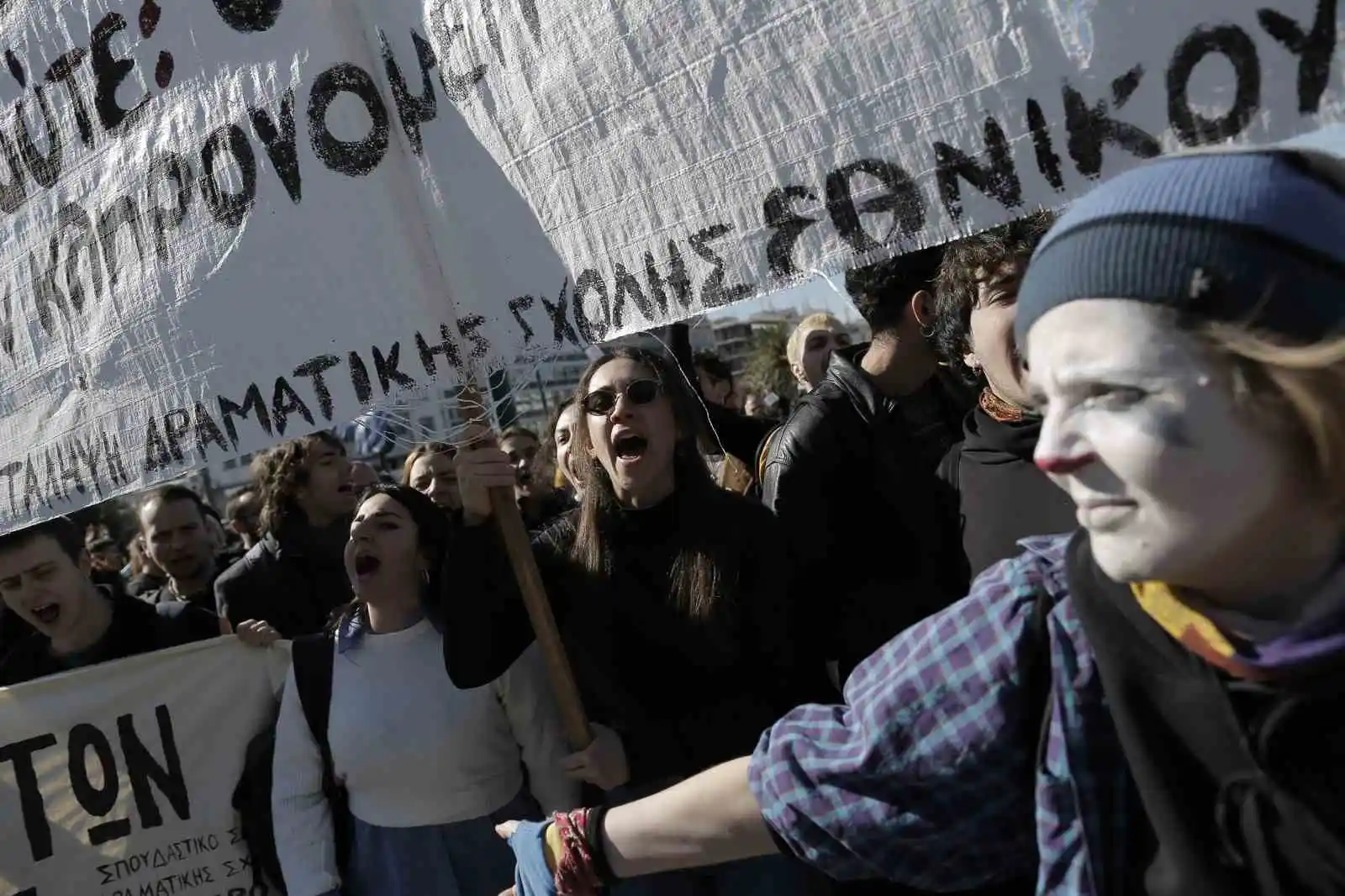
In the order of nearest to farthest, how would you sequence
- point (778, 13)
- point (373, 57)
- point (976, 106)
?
point (976, 106), point (778, 13), point (373, 57)

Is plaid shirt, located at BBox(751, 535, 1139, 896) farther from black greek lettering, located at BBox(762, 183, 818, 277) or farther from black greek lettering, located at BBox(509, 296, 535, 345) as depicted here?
black greek lettering, located at BBox(509, 296, 535, 345)

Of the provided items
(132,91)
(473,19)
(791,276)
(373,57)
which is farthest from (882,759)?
(132,91)

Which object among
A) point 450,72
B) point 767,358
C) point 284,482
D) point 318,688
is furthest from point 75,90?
point 767,358

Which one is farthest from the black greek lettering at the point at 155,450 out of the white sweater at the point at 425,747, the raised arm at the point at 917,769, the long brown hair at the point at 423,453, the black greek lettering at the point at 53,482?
the raised arm at the point at 917,769

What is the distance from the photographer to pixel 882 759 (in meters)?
1.20

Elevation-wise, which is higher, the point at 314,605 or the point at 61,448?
the point at 61,448

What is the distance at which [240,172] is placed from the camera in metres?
2.33

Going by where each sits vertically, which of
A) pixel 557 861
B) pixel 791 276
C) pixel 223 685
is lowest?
pixel 557 861

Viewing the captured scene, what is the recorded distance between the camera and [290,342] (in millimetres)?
2326

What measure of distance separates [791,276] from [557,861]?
891 mm

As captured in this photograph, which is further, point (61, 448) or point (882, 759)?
point (61, 448)

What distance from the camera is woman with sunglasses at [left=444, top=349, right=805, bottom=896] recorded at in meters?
2.41

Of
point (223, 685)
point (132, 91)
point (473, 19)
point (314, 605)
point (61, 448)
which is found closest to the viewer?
point (473, 19)

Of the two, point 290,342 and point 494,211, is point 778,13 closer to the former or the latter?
point 494,211
